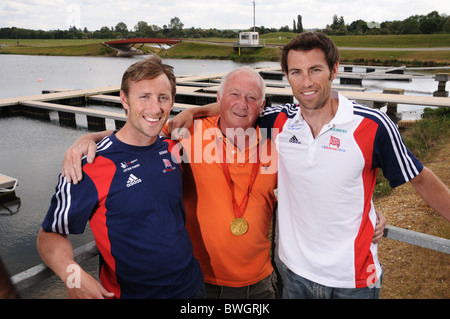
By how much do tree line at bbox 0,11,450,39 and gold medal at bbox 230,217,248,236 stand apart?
215 ft

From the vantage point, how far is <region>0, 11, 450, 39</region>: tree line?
196ft

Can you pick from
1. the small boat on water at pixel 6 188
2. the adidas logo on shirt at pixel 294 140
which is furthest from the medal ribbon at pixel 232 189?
the small boat on water at pixel 6 188

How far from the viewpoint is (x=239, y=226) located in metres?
2.42

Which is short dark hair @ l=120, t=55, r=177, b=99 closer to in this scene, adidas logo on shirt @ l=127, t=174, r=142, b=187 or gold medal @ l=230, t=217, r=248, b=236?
adidas logo on shirt @ l=127, t=174, r=142, b=187

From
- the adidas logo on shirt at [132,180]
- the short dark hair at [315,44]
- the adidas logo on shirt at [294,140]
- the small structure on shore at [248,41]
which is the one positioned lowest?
the adidas logo on shirt at [132,180]

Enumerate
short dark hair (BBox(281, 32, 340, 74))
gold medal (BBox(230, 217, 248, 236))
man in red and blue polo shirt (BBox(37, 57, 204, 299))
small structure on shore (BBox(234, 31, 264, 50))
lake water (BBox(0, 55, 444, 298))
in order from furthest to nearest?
1. small structure on shore (BBox(234, 31, 264, 50))
2. lake water (BBox(0, 55, 444, 298))
3. gold medal (BBox(230, 217, 248, 236))
4. short dark hair (BBox(281, 32, 340, 74))
5. man in red and blue polo shirt (BBox(37, 57, 204, 299))

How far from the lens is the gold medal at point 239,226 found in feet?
7.91

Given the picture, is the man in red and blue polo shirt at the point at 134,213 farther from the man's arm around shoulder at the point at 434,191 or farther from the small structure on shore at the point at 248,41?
the small structure on shore at the point at 248,41

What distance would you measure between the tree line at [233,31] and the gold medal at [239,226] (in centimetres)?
6555

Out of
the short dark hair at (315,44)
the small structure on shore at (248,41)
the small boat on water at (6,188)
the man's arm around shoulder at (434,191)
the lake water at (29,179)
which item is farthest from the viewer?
the small structure on shore at (248,41)

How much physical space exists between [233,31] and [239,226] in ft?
357

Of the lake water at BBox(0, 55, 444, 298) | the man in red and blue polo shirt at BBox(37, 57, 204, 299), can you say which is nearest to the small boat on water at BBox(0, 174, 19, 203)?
the lake water at BBox(0, 55, 444, 298)
